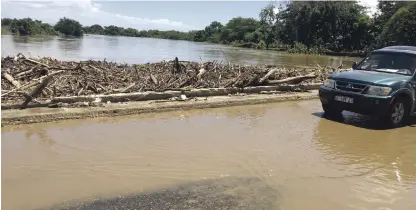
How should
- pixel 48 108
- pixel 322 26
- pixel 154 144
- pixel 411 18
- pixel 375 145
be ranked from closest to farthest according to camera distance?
1. pixel 154 144
2. pixel 375 145
3. pixel 48 108
4. pixel 411 18
5. pixel 322 26

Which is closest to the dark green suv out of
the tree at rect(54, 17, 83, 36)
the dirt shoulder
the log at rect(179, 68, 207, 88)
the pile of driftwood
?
the dirt shoulder

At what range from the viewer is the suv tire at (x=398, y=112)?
929 centimetres

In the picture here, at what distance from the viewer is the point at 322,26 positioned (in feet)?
222

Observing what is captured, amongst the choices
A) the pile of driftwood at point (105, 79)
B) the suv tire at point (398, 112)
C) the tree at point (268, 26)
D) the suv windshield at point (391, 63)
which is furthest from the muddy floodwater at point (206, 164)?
the tree at point (268, 26)

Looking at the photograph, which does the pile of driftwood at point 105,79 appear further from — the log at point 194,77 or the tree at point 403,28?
the tree at point 403,28

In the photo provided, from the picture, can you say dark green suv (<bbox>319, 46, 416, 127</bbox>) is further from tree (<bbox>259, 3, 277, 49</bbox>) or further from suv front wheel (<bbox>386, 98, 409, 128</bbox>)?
tree (<bbox>259, 3, 277, 49</bbox>)

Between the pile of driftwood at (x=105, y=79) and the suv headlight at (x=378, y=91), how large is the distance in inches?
190

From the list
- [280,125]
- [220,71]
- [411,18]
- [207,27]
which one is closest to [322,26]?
[411,18]

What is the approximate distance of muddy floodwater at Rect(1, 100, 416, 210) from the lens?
16.5ft

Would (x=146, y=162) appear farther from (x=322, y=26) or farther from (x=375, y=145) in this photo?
(x=322, y=26)

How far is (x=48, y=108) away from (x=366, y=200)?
23.2 ft

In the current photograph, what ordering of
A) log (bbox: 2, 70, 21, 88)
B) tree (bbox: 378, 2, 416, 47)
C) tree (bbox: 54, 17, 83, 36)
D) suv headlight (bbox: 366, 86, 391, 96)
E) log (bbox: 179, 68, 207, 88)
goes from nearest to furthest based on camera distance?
suv headlight (bbox: 366, 86, 391, 96) → log (bbox: 2, 70, 21, 88) → log (bbox: 179, 68, 207, 88) → tree (bbox: 378, 2, 416, 47) → tree (bbox: 54, 17, 83, 36)

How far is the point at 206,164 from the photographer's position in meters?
6.41

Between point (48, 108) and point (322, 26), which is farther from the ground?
point (322, 26)
